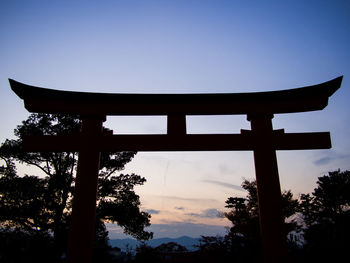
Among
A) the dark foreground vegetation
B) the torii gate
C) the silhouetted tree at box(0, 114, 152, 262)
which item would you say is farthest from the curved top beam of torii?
the silhouetted tree at box(0, 114, 152, 262)

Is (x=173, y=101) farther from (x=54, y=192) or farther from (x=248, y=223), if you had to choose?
(x=248, y=223)

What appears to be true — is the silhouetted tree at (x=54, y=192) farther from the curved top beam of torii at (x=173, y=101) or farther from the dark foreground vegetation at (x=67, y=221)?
the curved top beam of torii at (x=173, y=101)

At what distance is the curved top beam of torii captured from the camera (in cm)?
474

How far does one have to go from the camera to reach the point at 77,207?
13.5ft

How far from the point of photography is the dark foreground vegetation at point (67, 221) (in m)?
5.74

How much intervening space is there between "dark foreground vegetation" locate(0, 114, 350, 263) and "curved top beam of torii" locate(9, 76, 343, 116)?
133 inches

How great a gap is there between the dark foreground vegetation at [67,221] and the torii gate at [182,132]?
220 cm

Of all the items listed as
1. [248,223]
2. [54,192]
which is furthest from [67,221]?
[248,223]

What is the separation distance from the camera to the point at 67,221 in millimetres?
11367

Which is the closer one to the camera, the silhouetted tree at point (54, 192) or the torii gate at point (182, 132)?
the torii gate at point (182, 132)

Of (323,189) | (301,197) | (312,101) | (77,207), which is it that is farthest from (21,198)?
(323,189)

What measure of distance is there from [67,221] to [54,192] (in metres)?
1.60

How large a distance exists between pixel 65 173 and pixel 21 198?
7.35ft

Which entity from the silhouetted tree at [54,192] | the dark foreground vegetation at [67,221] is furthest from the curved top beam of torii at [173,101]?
the silhouetted tree at [54,192]
